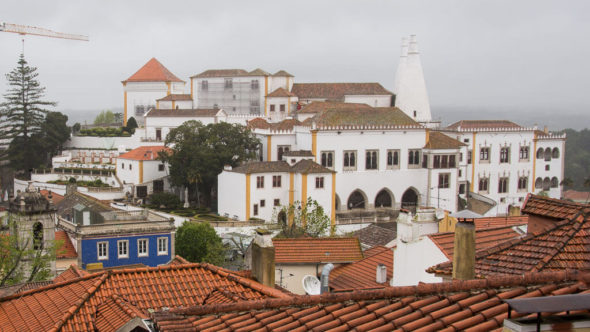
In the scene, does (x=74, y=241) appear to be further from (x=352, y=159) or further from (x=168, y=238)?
(x=352, y=159)

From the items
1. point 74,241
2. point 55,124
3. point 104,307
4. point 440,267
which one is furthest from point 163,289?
point 55,124

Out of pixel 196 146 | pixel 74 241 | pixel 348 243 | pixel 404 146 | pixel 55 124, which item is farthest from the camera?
pixel 55 124

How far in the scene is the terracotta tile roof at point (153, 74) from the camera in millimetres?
65875

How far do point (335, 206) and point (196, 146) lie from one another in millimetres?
9812

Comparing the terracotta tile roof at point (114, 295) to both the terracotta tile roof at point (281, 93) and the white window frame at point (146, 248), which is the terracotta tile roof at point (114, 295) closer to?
the white window frame at point (146, 248)

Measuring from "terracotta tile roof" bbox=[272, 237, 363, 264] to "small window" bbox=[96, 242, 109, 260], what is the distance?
1004cm

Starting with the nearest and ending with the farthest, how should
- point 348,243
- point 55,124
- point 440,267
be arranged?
1. point 440,267
2. point 348,243
3. point 55,124

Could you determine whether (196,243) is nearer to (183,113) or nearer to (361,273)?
(361,273)

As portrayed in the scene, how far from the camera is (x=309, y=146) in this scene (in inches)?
1864

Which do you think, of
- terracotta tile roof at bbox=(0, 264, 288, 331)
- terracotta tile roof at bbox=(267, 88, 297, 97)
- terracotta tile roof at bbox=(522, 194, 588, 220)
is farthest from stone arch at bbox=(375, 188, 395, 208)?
terracotta tile roof at bbox=(522, 194, 588, 220)

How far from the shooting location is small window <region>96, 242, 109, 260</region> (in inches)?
1086

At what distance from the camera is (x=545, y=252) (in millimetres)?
7250

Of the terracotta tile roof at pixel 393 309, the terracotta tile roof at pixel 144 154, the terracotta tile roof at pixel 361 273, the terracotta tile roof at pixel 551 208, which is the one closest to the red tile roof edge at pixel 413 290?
the terracotta tile roof at pixel 393 309


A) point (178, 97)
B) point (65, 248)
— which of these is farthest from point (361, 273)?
point (178, 97)
